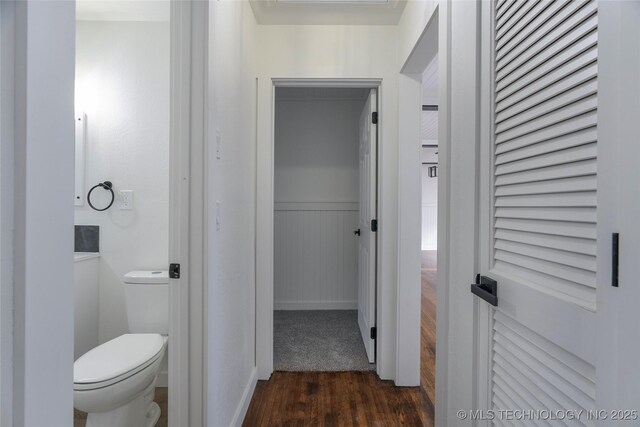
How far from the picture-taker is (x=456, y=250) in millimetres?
1142

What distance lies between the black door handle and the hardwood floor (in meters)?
1.12

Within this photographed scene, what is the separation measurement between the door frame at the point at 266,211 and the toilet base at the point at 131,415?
66 cm

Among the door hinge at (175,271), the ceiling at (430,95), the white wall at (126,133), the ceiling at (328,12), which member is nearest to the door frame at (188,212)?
the door hinge at (175,271)

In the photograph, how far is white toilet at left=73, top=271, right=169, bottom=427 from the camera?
1.28m

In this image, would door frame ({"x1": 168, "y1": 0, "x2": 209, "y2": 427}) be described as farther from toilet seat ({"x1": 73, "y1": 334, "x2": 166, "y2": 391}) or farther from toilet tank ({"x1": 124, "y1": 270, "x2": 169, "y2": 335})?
toilet tank ({"x1": 124, "y1": 270, "x2": 169, "y2": 335})

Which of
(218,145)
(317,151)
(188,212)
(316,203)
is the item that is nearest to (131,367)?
(188,212)

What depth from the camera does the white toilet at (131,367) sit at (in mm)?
1280

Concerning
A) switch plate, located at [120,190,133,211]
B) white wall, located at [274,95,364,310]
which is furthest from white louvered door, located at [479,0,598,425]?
white wall, located at [274,95,364,310]

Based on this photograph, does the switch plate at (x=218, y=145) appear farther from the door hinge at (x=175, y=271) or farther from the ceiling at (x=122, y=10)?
the ceiling at (x=122, y=10)

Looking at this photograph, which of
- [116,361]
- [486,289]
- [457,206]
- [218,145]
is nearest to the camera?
[486,289]

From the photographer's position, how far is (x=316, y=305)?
3371 mm

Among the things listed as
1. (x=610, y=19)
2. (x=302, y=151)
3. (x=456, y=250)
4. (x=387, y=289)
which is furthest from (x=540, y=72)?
(x=302, y=151)

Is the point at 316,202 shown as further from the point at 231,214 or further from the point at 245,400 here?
the point at 245,400

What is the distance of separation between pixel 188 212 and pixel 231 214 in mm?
366
